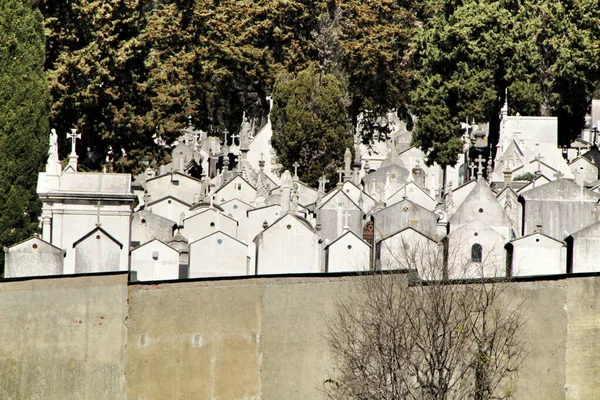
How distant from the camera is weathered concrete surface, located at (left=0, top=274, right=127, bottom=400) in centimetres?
2469

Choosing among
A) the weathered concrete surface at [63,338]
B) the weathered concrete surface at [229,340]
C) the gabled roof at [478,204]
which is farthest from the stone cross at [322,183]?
the weathered concrete surface at [63,338]

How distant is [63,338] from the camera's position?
2478 centimetres

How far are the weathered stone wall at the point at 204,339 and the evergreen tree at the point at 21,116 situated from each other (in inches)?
398

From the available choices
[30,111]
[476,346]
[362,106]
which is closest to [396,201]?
[30,111]

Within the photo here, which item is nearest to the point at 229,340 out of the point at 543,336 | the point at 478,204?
the point at 543,336

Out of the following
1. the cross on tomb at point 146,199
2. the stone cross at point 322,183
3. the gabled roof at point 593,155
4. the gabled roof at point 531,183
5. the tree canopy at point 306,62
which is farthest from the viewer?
the gabled roof at point 593,155

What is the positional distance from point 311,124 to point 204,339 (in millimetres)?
23463

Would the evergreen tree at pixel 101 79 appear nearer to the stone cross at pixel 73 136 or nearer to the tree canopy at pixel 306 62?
the tree canopy at pixel 306 62

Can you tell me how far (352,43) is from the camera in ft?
172

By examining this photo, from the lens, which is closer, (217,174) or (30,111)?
(30,111)

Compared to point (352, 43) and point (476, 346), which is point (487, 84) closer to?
point (352, 43)

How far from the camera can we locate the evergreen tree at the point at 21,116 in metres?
35.2

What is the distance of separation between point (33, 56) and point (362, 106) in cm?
1642

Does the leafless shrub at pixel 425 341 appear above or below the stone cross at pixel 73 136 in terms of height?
below
